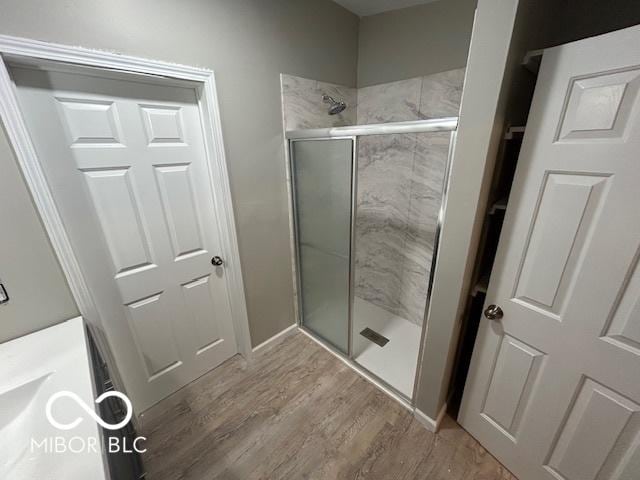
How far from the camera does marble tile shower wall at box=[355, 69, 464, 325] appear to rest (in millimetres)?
1881

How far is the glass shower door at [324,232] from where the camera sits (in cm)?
164

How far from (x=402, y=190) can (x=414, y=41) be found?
3.45ft

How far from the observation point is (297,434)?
4.99ft

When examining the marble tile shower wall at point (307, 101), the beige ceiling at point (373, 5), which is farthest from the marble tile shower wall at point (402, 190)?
the beige ceiling at point (373, 5)

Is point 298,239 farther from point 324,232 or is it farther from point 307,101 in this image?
point 307,101

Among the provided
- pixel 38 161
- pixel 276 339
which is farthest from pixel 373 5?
pixel 276 339

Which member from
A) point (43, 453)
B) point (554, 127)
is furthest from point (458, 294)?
point (43, 453)

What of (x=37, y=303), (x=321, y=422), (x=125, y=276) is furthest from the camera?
(x=321, y=422)

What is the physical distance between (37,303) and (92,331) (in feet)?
0.86

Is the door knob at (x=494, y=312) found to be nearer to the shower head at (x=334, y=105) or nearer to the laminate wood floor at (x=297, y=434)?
the laminate wood floor at (x=297, y=434)

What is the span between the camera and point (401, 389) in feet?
5.75

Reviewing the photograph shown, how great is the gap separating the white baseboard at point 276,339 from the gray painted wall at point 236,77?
0.05 m

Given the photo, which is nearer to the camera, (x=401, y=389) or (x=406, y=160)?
(x=401, y=389)

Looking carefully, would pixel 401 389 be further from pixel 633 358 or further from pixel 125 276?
pixel 125 276
